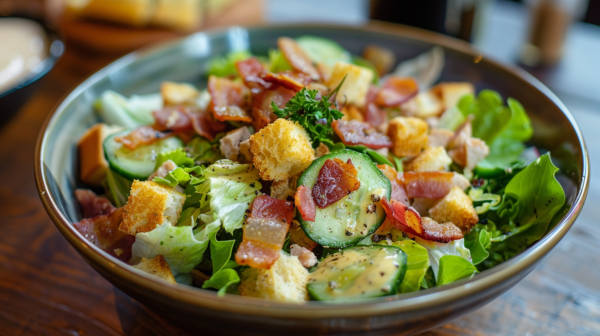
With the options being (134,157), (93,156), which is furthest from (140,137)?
(93,156)

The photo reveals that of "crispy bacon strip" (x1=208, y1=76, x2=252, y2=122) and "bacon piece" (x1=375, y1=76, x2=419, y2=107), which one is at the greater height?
"crispy bacon strip" (x1=208, y1=76, x2=252, y2=122)

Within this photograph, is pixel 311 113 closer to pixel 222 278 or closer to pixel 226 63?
pixel 222 278

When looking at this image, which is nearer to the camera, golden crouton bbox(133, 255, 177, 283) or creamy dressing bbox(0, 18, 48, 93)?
golden crouton bbox(133, 255, 177, 283)

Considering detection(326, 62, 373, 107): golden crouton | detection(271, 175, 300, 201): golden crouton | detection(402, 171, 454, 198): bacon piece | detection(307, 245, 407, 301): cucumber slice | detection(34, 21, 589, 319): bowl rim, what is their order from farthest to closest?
detection(326, 62, 373, 107): golden crouton, detection(402, 171, 454, 198): bacon piece, detection(271, 175, 300, 201): golden crouton, detection(307, 245, 407, 301): cucumber slice, detection(34, 21, 589, 319): bowl rim

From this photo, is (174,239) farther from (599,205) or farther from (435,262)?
(599,205)

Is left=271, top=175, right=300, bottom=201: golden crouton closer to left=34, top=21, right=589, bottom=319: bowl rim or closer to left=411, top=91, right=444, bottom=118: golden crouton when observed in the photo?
left=34, top=21, right=589, bottom=319: bowl rim

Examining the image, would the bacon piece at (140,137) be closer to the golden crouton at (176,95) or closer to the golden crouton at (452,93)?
the golden crouton at (176,95)

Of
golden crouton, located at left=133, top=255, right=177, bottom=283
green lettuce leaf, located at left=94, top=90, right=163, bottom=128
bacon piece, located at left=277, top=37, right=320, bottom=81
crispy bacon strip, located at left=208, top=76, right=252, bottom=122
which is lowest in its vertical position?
golden crouton, located at left=133, top=255, right=177, bottom=283

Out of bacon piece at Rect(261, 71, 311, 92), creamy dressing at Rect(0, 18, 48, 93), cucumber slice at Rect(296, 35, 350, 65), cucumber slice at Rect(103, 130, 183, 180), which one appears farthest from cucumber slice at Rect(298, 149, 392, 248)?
creamy dressing at Rect(0, 18, 48, 93)

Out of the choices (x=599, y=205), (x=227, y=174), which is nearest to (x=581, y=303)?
(x=599, y=205)

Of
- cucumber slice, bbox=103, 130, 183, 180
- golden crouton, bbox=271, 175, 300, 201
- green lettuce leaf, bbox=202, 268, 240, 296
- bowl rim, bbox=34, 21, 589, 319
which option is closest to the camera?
bowl rim, bbox=34, 21, 589, 319
